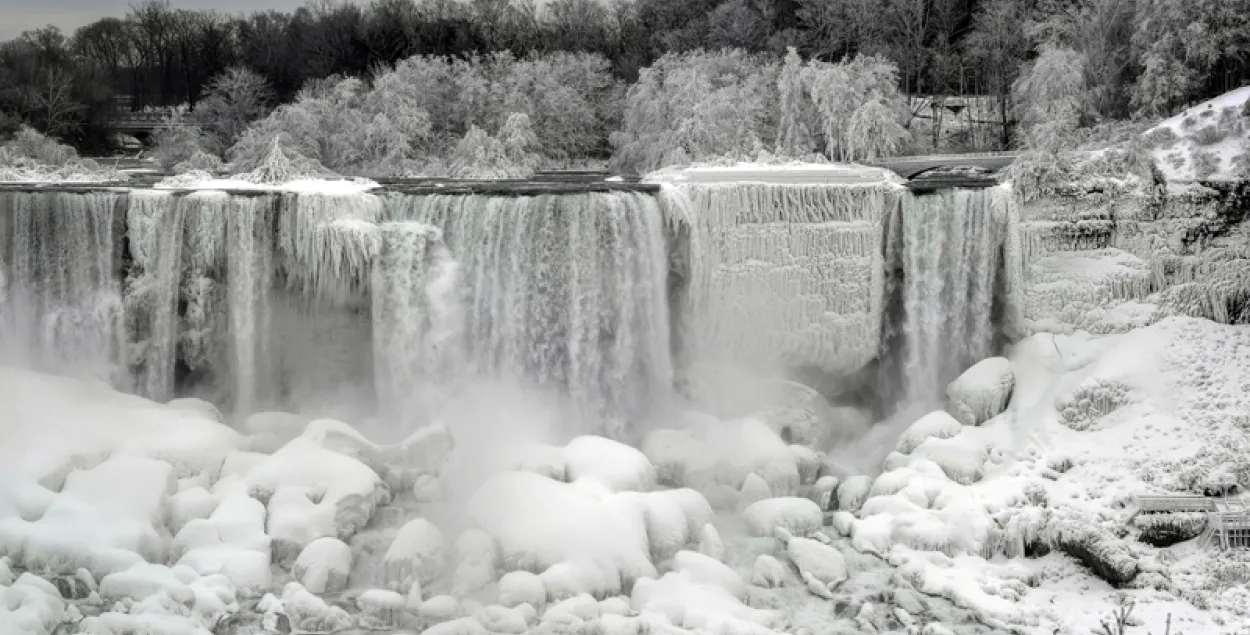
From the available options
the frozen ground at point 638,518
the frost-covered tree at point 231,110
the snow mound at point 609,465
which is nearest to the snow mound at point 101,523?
the frozen ground at point 638,518

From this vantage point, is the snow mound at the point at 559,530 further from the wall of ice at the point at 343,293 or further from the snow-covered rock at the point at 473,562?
the wall of ice at the point at 343,293

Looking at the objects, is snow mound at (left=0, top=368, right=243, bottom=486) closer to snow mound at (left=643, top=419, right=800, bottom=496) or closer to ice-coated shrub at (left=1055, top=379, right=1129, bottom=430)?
snow mound at (left=643, top=419, right=800, bottom=496)

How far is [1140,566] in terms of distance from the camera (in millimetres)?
13633

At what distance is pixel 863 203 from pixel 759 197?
1.64 m

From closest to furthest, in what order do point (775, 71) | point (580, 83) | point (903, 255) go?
point (903, 255) → point (775, 71) → point (580, 83)

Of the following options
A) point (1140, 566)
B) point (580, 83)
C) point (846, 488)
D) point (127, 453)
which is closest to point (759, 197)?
point (846, 488)

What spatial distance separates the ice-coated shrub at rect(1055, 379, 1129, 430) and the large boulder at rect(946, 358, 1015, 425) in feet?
3.09

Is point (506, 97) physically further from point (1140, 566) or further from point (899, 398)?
point (1140, 566)

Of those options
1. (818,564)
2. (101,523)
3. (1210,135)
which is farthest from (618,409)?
(1210,135)

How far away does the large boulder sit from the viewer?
1730cm

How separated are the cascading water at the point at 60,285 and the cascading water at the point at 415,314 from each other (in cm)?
423

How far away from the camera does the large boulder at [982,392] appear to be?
17.3m

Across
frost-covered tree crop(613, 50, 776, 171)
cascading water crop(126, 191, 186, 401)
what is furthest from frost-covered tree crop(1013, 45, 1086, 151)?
cascading water crop(126, 191, 186, 401)

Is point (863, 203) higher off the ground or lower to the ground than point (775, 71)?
lower
